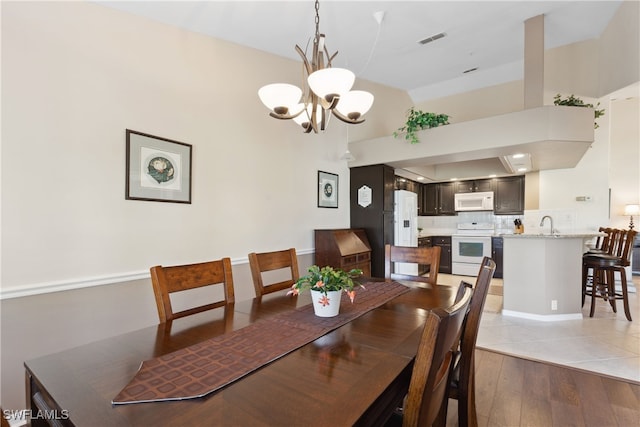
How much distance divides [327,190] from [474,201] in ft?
12.4

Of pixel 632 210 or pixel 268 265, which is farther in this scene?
pixel 632 210

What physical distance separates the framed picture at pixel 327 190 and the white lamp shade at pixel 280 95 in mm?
2241

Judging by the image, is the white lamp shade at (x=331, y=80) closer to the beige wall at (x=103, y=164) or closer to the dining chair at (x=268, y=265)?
→ the dining chair at (x=268, y=265)

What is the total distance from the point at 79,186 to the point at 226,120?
1354 millimetres

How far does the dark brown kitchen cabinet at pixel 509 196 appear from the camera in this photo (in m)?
5.83

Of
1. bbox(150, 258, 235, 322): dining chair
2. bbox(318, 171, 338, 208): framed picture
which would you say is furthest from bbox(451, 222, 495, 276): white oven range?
bbox(150, 258, 235, 322): dining chair

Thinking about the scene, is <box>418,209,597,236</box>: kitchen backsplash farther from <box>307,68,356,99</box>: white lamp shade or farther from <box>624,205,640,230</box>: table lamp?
<box>307,68,356,99</box>: white lamp shade

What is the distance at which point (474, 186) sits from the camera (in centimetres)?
637

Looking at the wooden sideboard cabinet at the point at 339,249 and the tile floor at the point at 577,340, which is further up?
the wooden sideboard cabinet at the point at 339,249

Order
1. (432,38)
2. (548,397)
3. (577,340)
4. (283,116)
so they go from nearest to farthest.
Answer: (283,116), (548,397), (577,340), (432,38)

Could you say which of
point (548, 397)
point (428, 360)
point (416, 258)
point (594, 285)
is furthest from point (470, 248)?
point (428, 360)

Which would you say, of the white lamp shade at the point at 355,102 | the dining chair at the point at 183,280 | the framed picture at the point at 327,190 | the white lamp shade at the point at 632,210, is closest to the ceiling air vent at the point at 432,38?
the framed picture at the point at 327,190

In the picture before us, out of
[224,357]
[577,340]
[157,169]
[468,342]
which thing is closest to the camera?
[224,357]

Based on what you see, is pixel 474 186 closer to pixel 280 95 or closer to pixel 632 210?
pixel 632 210
